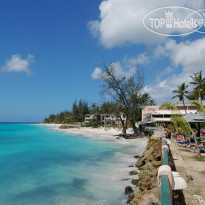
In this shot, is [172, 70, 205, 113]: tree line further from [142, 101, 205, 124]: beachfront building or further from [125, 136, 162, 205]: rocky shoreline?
[125, 136, 162, 205]: rocky shoreline

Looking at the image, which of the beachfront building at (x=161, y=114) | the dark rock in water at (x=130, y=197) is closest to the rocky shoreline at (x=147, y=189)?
the dark rock in water at (x=130, y=197)

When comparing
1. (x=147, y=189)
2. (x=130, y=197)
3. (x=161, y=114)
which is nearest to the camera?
(x=147, y=189)

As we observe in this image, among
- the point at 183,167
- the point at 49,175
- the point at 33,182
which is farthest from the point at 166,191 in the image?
the point at 49,175

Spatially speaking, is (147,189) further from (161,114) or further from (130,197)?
(161,114)

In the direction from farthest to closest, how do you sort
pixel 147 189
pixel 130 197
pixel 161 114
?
pixel 161 114 → pixel 130 197 → pixel 147 189

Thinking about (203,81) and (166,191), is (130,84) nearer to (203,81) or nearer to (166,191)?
(203,81)

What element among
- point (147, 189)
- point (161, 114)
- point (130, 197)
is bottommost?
point (130, 197)

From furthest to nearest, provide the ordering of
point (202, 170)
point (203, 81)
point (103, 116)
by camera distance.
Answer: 1. point (103, 116)
2. point (203, 81)
3. point (202, 170)

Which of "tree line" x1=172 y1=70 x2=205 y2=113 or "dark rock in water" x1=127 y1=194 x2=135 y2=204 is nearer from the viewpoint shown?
"dark rock in water" x1=127 y1=194 x2=135 y2=204

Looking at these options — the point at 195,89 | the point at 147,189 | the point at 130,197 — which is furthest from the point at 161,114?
the point at 147,189

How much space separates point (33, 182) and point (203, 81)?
40.6 metres

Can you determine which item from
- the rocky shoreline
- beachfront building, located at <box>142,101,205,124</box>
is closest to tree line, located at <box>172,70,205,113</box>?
beachfront building, located at <box>142,101,205,124</box>

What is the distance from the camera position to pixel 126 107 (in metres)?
34.6

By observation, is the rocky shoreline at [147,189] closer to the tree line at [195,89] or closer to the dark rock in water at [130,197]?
the dark rock in water at [130,197]
